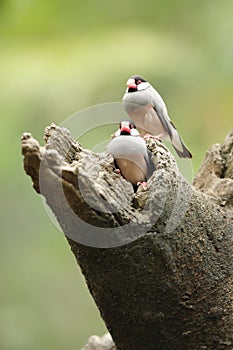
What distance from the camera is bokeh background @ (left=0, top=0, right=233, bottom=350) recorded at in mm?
1708

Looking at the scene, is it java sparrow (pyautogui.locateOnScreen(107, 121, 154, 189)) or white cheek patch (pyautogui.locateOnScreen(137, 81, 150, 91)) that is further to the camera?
white cheek patch (pyautogui.locateOnScreen(137, 81, 150, 91))

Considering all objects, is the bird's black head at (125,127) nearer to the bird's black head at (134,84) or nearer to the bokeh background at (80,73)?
the bird's black head at (134,84)

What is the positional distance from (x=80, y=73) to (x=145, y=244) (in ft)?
3.38

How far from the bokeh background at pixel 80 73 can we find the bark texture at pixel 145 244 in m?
0.84

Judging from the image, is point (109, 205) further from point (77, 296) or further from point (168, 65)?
point (77, 296)

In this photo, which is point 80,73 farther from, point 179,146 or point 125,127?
point 125,127

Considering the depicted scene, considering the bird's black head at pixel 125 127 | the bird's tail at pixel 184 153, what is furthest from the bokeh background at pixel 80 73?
the bird's black head at pixel 125 127

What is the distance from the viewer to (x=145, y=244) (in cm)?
75

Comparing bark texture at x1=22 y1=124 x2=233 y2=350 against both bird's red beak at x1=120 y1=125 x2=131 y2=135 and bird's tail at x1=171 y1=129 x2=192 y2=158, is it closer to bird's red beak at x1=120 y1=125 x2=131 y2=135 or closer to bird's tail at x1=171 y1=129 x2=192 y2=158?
bird's red beak at x1=120 y1=125 x2=131 y2=135

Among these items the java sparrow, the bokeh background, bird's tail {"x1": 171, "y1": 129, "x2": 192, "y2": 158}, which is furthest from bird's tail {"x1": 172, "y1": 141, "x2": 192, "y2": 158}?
the bokeh background

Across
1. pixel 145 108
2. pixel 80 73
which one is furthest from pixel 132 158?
pixel 80 73

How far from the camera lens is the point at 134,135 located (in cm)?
84

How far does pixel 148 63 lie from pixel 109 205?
3.61 feet

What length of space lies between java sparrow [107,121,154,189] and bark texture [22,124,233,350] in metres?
0.01
